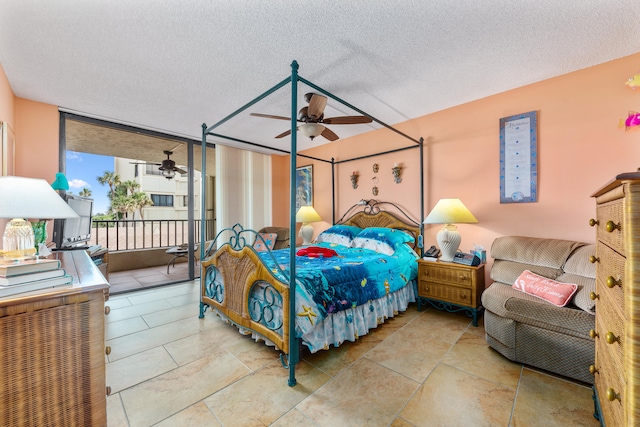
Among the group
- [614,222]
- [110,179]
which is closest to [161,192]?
[110,179]

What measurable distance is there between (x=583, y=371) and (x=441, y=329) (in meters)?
1.04

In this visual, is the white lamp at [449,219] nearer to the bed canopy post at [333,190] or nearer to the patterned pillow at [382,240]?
the patterned pillow at [382,240]

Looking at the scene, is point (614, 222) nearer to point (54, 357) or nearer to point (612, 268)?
point (612, 268)

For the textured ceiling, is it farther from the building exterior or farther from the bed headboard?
the building exterior

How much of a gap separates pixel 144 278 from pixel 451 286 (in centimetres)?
498

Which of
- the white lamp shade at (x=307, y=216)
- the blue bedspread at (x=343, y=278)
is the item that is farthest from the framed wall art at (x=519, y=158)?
the white lamp shade at (x=307, y=216)

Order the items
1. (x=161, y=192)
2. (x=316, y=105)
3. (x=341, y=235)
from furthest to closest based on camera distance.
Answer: (x=161, y=192)
(x=341, y=235)
(x=316, y=105)

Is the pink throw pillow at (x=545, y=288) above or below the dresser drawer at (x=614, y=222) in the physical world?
below

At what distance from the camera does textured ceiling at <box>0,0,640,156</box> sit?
1.71 m

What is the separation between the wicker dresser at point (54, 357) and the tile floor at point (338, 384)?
55 centimetres

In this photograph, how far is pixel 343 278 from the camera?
2.29 m

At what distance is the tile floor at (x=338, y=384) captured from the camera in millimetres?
1479

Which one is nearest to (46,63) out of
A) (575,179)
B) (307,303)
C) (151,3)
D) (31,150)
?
(31,150)

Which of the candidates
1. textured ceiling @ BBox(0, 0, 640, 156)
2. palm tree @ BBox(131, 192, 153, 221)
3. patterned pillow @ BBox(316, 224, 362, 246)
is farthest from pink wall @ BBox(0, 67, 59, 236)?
palm tree @ BBox(131, 192, 153, 221)
